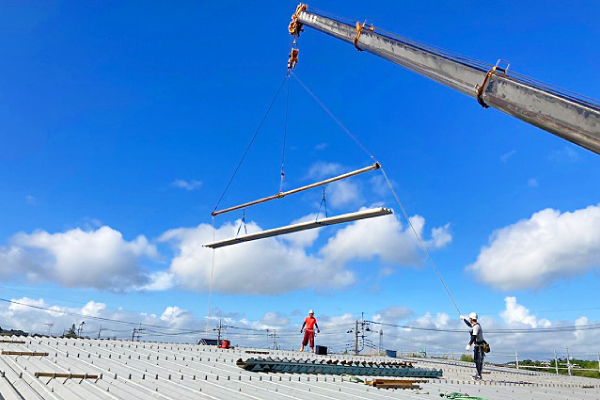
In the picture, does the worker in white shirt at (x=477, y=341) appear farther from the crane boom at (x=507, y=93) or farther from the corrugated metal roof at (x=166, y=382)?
the crane boom at (x=507, y=93)

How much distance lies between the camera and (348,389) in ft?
33.5

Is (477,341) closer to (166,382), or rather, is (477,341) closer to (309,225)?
(309,225)

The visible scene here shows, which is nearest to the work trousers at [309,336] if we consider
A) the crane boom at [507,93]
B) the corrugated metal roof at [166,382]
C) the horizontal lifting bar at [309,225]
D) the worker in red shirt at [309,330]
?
the worker in red shirt at [309,330]

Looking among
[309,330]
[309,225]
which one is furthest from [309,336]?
[309,225]

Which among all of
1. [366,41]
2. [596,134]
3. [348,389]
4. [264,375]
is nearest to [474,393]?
[348,389]

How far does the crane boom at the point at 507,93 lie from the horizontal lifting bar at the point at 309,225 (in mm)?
5840

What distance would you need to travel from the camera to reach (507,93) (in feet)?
32.2

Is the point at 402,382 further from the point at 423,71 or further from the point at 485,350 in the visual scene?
the point at 423,71

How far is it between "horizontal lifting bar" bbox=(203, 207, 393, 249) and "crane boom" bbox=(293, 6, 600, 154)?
19.2 feet

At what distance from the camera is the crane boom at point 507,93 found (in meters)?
8.12

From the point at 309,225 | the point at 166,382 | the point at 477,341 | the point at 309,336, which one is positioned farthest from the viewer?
the point at 309,336

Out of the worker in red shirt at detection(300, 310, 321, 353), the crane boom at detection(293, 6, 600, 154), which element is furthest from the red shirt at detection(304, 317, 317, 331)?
the crane boom at detection(293, 6, 600, 154)

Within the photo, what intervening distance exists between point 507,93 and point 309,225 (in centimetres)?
1230

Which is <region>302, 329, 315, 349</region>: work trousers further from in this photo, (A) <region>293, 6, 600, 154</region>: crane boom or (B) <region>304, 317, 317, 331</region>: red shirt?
(A) <region>293, 6, 600, 154</region>: crane boom
